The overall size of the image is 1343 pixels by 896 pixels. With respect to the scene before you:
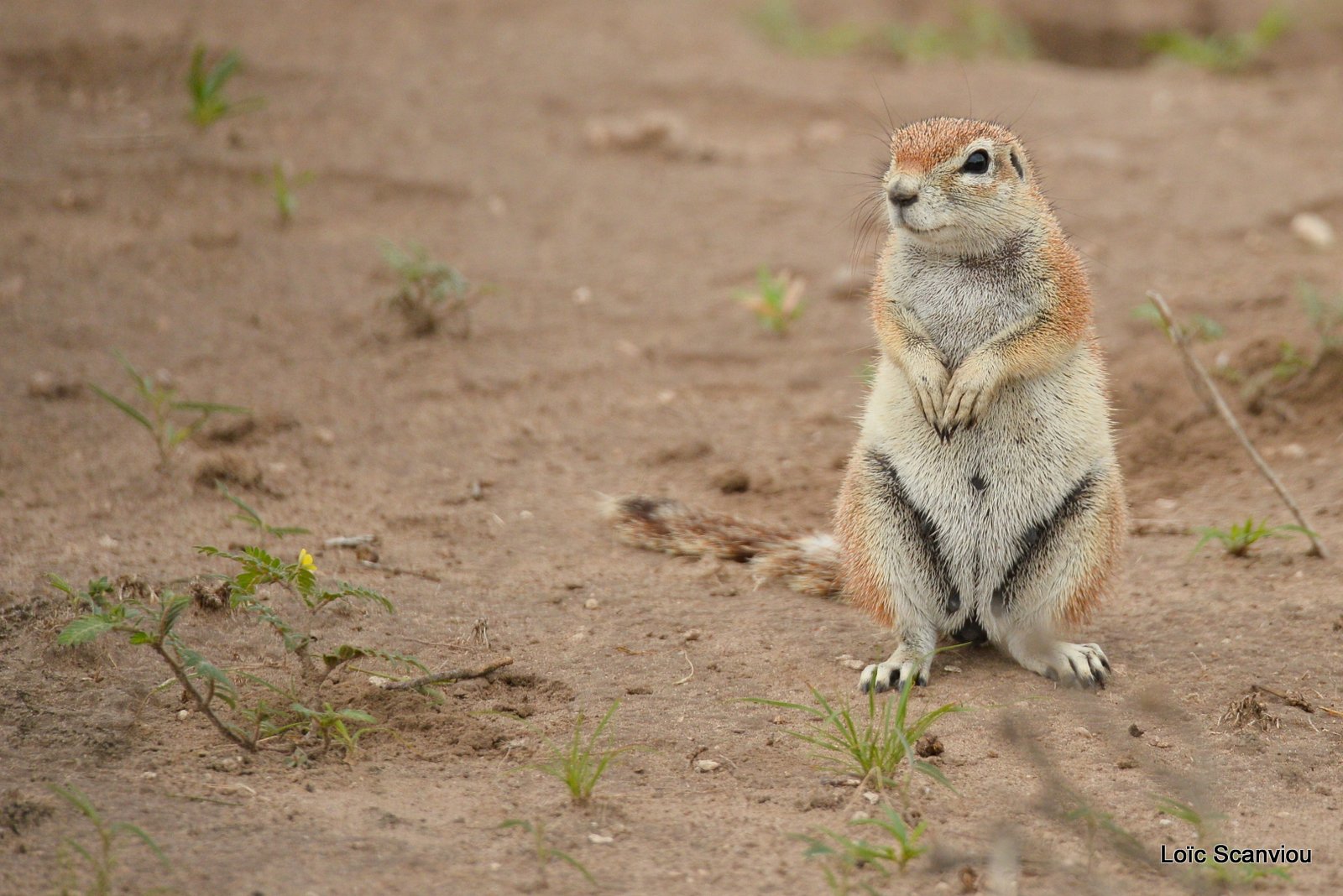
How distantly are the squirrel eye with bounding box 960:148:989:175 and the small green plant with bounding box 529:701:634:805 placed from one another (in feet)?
5.97

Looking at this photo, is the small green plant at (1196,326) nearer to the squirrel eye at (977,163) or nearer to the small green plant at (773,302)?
the squirrel eye at (977,163)

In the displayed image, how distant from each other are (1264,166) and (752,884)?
22.6 ft

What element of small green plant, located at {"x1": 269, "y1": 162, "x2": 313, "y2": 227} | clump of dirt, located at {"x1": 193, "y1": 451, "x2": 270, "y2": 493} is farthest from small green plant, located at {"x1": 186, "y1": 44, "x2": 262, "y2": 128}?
clump of dirt, located at {"x1": 193, "y1": 451, "x2": 270, "y2": 493}

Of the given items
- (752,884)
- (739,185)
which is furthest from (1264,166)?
(752,884)

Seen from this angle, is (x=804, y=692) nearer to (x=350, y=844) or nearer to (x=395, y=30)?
(x=350, y=844)

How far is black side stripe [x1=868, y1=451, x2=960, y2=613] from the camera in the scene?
13.3 feet

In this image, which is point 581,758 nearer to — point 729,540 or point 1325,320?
point 729,540

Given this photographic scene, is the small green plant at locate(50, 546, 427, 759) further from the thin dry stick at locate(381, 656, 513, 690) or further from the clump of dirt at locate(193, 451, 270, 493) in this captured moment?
the clump of dirt at locate(193, 451, 270, 493)

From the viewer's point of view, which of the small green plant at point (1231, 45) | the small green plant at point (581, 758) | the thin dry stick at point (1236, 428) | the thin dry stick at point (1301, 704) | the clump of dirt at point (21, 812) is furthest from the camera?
the small green plant at point (1231, 45)

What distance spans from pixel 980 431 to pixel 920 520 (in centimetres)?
32

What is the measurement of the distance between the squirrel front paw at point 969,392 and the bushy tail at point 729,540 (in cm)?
76

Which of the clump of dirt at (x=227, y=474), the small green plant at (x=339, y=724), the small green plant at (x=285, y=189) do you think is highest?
the small green plant at (x=285, y=189)

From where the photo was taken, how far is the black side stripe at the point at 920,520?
406cm

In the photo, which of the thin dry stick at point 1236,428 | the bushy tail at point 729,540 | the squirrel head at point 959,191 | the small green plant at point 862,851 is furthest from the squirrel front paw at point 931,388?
the small green plant at point 862,851
